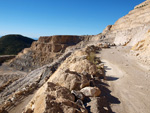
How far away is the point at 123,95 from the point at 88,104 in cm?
145

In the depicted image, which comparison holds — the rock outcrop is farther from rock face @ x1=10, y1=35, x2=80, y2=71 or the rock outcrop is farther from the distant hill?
the distant hill

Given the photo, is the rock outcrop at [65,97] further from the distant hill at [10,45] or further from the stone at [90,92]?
the distant hill at [10,45]

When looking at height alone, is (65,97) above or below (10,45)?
above

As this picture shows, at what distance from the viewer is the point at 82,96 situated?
8.52 feet

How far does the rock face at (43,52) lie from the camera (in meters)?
33.1

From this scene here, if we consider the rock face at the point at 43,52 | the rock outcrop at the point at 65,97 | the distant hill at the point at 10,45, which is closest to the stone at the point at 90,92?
the rock outcrop at the point at 65,97

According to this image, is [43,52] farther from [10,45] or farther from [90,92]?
[90,92]

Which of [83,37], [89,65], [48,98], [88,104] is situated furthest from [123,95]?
[83,37]

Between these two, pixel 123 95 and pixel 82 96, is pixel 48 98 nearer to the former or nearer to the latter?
pixel 82 96

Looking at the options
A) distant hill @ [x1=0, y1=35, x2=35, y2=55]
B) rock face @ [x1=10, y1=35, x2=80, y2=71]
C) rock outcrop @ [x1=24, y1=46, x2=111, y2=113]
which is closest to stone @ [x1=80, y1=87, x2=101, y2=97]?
rock outcrop @ [x1=24, y1=46, x2=111, y2=113]

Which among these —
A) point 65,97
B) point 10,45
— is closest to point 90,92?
point 65,97

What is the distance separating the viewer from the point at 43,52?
37.3 meters

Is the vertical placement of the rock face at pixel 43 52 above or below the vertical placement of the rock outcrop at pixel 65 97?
below

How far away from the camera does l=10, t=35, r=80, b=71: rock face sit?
33062mm
